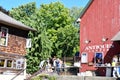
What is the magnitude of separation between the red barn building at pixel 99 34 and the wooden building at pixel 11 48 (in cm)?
682

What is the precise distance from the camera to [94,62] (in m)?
32.6

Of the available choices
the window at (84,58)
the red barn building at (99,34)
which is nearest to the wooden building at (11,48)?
the window at (84,58)

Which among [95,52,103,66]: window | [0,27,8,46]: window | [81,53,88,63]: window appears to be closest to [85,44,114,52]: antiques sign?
[95,52,103,66]: window

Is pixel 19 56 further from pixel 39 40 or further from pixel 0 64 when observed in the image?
pixel 39 40

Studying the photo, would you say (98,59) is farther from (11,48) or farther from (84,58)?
(11,48)

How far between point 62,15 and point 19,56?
88.9ft

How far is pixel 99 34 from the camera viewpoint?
1288 inches

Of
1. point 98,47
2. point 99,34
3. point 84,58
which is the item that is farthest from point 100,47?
point 84,58

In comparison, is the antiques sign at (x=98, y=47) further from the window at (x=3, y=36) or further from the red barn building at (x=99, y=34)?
the window at (x=3, y=36)

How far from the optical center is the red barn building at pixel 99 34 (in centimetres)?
3136

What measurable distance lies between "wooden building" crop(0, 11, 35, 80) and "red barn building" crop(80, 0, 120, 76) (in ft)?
22.4

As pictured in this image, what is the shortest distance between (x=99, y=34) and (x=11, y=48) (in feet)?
31.1

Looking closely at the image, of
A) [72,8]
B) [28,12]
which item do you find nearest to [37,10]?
[28,12]

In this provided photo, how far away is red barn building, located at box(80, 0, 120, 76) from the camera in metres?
31.4
